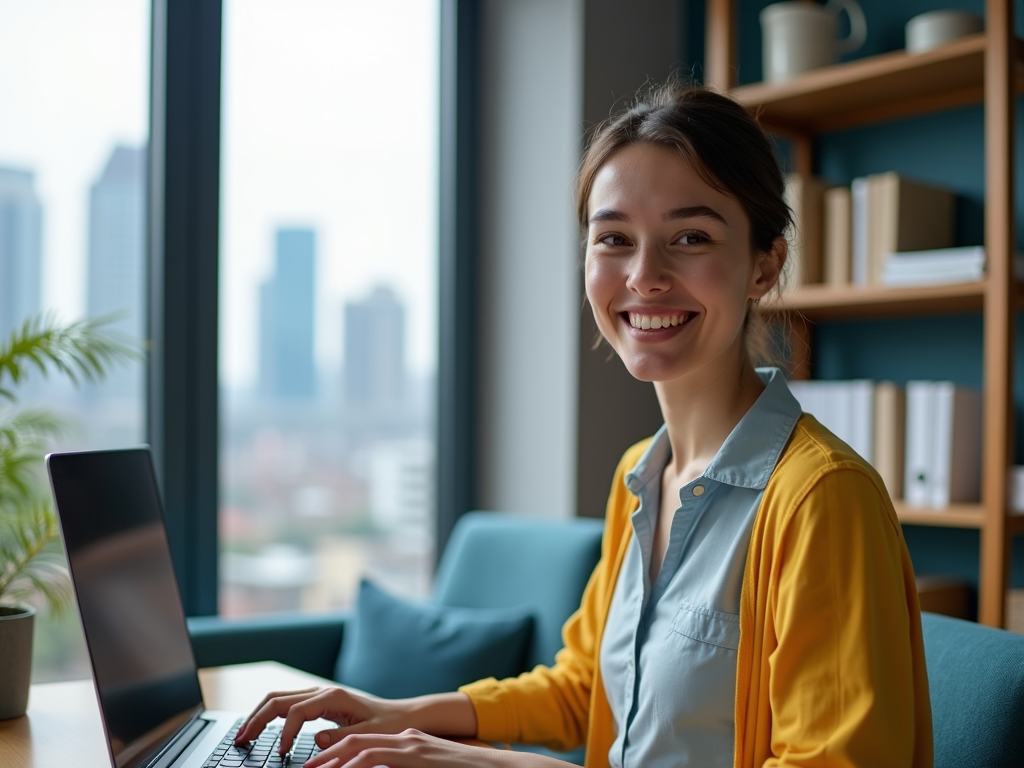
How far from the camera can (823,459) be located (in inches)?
44.1

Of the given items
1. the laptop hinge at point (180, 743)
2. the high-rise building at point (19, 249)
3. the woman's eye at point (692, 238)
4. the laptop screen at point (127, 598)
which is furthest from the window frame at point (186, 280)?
the woman's eye at point (692, 238)

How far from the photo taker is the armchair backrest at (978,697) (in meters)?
1.19

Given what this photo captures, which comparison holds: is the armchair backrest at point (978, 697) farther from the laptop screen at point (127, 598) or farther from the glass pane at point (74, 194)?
the glass pane at point (74, 194)

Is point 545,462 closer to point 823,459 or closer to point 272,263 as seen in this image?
point 272,263

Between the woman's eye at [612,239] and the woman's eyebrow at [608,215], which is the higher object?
the woman's eyebrow at [608,215]

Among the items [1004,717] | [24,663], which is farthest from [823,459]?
[24,663]

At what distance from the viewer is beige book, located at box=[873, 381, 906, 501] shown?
2.42 meters

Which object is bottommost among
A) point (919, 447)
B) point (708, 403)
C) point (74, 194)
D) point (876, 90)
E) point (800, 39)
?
point (919, 447)

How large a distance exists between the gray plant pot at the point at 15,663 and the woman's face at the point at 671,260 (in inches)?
35.7

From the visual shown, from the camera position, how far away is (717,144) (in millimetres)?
1269

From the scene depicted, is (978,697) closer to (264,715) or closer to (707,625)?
(707,625)

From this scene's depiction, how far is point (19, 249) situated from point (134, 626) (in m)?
1.49

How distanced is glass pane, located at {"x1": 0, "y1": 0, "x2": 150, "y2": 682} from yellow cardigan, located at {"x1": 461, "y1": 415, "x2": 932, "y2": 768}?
1.72 meters

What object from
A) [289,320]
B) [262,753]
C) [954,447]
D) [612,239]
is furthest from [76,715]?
Answer: [954,447]
